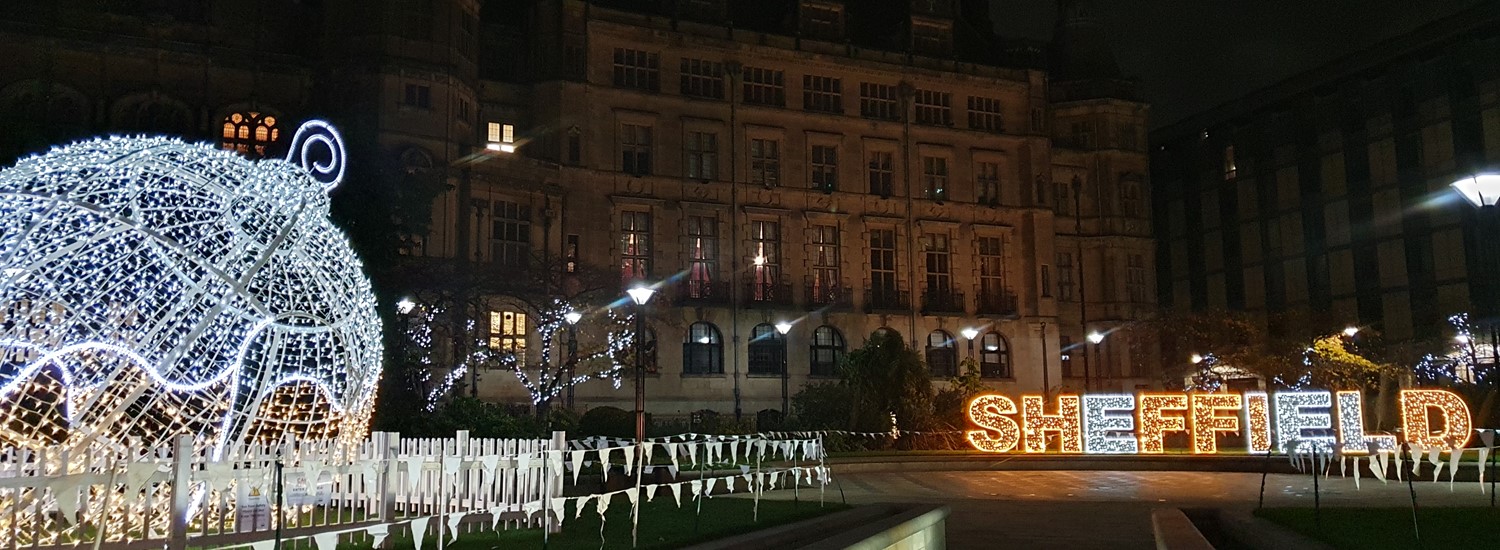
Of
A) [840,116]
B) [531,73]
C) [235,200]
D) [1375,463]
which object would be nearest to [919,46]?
[840,116]

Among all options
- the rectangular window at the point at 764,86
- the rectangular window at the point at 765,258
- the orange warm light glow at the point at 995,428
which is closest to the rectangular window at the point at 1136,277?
the rectangular window at the point at 765,258

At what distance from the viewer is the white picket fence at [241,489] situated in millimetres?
8664

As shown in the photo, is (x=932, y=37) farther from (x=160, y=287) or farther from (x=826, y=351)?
(x=160, y=287)

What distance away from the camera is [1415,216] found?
5256 centimetres

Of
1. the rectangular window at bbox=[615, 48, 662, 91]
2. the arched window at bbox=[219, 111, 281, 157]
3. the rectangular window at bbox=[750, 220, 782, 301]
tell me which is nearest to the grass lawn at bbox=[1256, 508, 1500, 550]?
the rectangular window at bbox=[750, 220, 782, 301]

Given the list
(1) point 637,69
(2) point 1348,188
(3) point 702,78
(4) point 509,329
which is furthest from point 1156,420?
(2) point 1348,188

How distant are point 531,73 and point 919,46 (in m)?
18.4

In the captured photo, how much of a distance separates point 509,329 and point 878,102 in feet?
66.1

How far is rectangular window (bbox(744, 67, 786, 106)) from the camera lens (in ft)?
158

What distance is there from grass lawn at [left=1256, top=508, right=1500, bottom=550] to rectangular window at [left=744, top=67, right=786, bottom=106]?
35.3 meters

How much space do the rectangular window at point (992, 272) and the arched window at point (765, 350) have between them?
10308 millimetres

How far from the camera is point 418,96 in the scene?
3778cm

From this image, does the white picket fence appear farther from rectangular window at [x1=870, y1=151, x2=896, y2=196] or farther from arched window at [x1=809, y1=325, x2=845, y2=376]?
rectangular window at [x1=870, y1=151, x2=896, y2=196]

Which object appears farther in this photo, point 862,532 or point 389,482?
point 862,532
